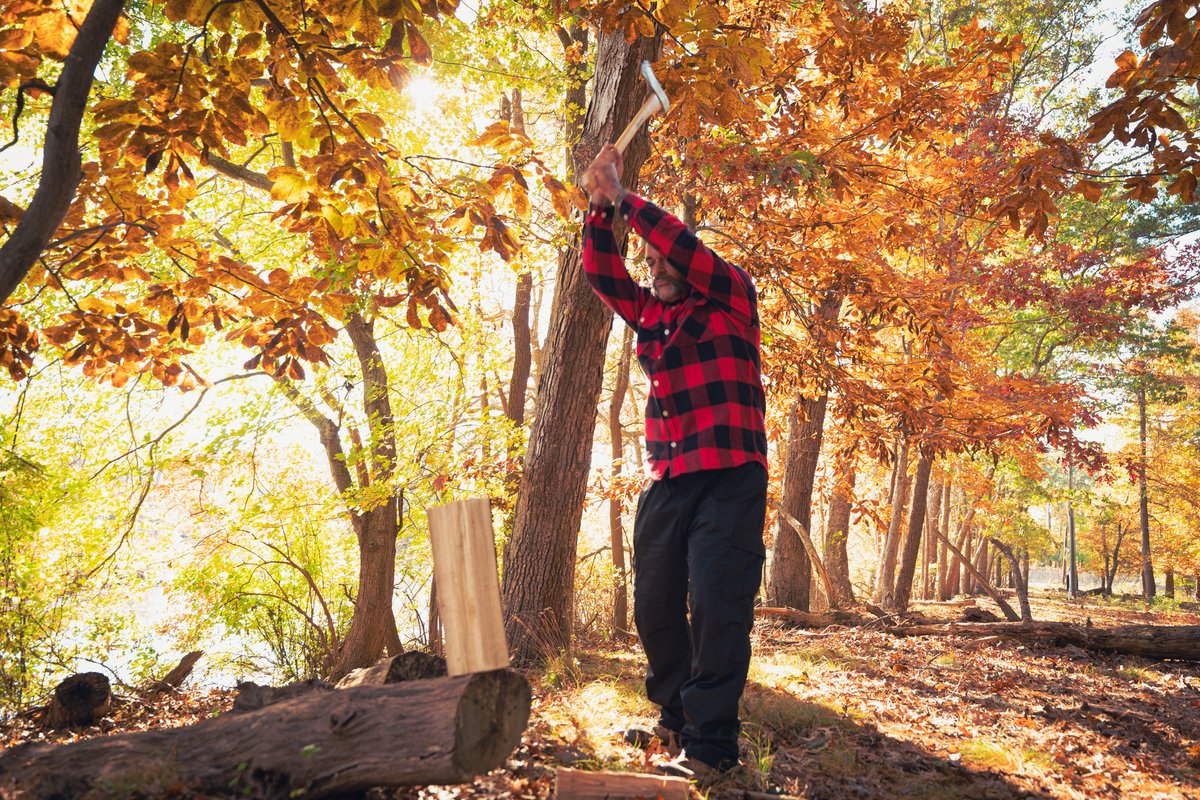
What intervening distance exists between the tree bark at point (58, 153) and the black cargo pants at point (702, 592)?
2.25 meters

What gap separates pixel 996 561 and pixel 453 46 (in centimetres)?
3677

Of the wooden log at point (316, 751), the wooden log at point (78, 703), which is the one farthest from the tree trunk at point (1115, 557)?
the wooden log at point (316, 751)

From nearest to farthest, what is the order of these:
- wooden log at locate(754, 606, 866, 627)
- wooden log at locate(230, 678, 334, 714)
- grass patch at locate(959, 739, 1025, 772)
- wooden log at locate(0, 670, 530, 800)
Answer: wooden log at locate(0, 670, 530, 800) < wooden log at locate(230, 678, 334, 714) < grass patch at locate(959, 739, 1025, 772) < wooden log at locate(754, 606, 866, 627)

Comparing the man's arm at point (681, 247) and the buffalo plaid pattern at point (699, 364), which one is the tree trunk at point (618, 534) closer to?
the buffalo plaid pattern at point (699, 364)

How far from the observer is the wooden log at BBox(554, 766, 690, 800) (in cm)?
212

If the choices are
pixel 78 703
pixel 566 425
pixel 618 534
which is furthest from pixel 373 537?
pixel 566 425

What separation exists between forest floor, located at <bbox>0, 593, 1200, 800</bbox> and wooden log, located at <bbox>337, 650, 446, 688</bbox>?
13.8 inches

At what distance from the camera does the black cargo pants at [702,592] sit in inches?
99.0

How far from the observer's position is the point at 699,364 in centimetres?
279

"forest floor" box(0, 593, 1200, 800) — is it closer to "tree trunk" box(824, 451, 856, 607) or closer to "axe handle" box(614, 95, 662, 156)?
"axe handle" box(614, 95, 662, 156)

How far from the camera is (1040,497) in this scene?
63.9 feet

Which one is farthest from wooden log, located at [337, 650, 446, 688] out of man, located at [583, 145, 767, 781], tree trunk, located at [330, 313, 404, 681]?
tree trunk, located at [330, 313, 404, 681]

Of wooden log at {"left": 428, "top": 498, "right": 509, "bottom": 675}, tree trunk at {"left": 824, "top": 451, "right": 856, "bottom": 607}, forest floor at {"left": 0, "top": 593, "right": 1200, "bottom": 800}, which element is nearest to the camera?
wooden log at {"left": 428, "top": 498, "right": 509, "bottom": 675}

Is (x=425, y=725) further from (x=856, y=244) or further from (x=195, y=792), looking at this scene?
(x=856, y=244)
